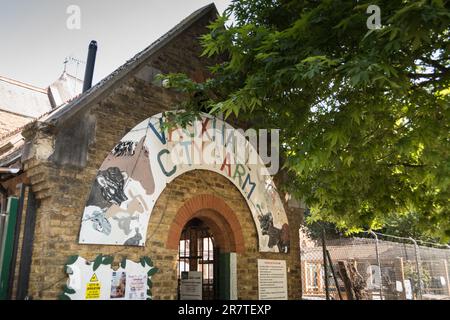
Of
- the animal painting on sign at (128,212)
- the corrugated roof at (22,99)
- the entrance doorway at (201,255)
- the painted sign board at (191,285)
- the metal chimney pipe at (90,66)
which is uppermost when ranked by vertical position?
the corrugated roof at (22,99)

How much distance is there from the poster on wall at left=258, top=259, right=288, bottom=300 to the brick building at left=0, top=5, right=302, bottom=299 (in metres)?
0.13

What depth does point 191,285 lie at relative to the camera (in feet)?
29.3

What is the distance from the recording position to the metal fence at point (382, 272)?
11.3m

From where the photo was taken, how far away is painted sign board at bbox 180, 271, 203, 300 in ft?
28.8

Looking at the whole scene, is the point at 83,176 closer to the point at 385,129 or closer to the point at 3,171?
the point at 3,171

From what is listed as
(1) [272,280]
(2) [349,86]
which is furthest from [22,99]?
(2) [349,86]

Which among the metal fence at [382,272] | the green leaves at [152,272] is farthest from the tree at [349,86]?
the metal fence at [382,272]

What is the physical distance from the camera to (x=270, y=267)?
349 inches

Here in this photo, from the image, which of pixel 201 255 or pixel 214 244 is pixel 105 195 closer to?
pixel 214 244

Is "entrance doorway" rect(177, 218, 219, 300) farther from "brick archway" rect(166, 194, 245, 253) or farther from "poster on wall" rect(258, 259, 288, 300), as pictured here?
"poster on wall" rect(258, 259, 288, 300)

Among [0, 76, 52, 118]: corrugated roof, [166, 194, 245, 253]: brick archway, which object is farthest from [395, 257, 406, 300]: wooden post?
[0, 76, 52, 118]: corrugated roof

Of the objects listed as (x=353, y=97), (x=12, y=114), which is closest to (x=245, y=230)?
(x=353, y=97)

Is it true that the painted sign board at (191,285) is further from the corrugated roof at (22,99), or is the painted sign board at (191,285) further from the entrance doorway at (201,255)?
the corrugated roof at (22,99)

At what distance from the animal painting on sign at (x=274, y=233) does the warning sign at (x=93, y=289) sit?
405 centimetres
